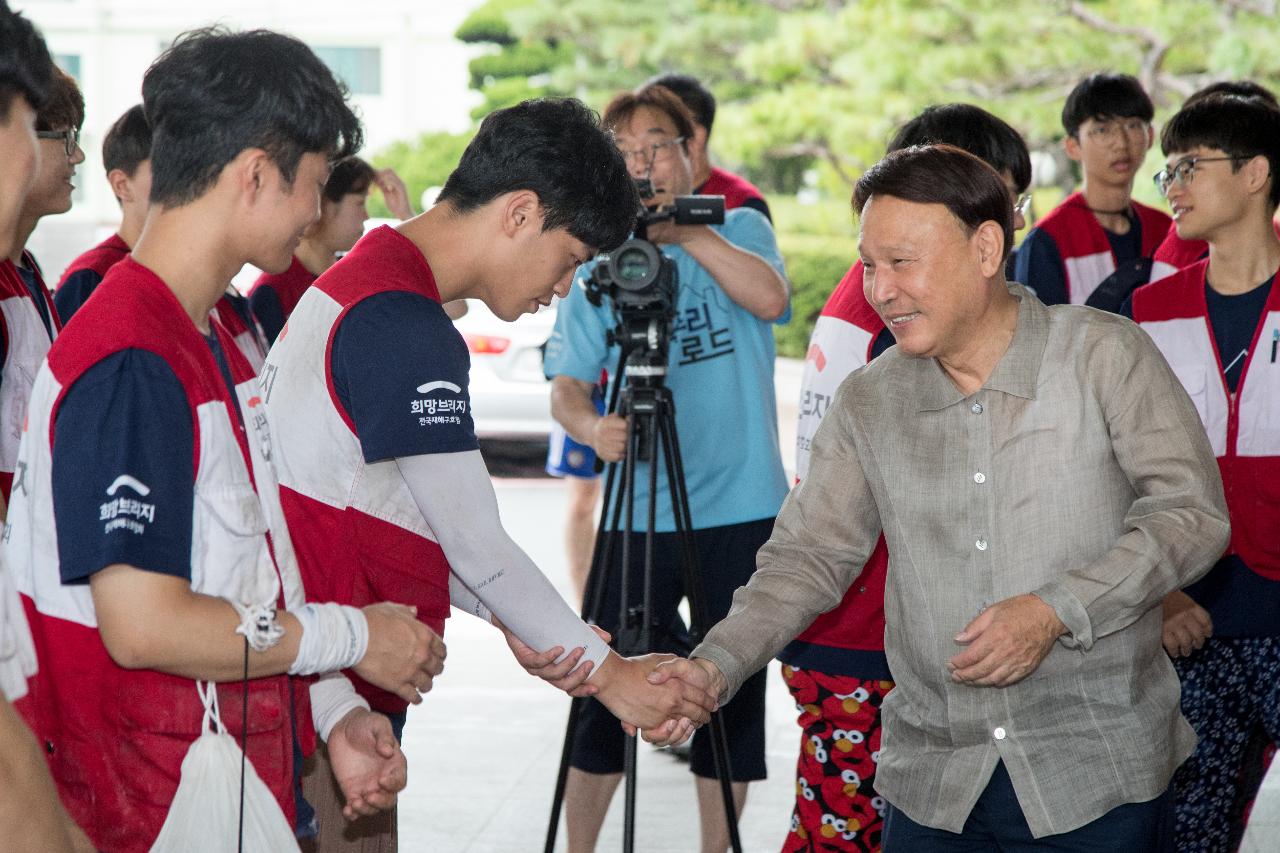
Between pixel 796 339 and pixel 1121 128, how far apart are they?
369 inches

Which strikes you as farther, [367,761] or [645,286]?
[645,286]

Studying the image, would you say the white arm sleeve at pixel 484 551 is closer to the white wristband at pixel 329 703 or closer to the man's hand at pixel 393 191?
the white wristband at pixel 329 703

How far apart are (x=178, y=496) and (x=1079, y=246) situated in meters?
3.04

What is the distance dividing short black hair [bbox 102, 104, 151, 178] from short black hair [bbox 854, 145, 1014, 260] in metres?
1.65

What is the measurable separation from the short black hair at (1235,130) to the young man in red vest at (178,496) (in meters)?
2.03

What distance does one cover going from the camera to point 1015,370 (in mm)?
2104

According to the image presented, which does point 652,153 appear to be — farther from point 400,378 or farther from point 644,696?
point 400,378

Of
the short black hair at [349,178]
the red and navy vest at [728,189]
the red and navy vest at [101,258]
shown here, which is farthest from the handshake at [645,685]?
the short black hair at [349,178]

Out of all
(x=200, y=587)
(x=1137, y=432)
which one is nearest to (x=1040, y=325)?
(x=1137, y=432)

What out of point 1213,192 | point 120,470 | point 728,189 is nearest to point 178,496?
point 120,470

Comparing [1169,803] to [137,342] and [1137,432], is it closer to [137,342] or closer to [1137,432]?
[1137,432]

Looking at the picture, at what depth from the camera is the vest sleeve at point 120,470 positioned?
1559 mm

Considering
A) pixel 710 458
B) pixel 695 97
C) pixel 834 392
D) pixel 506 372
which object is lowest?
pixel 506 372

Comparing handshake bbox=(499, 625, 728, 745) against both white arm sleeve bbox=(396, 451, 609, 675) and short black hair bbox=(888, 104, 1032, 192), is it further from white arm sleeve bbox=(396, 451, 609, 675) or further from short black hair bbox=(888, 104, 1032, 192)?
short black hair bbox=(888, 104, 1032, 192)
